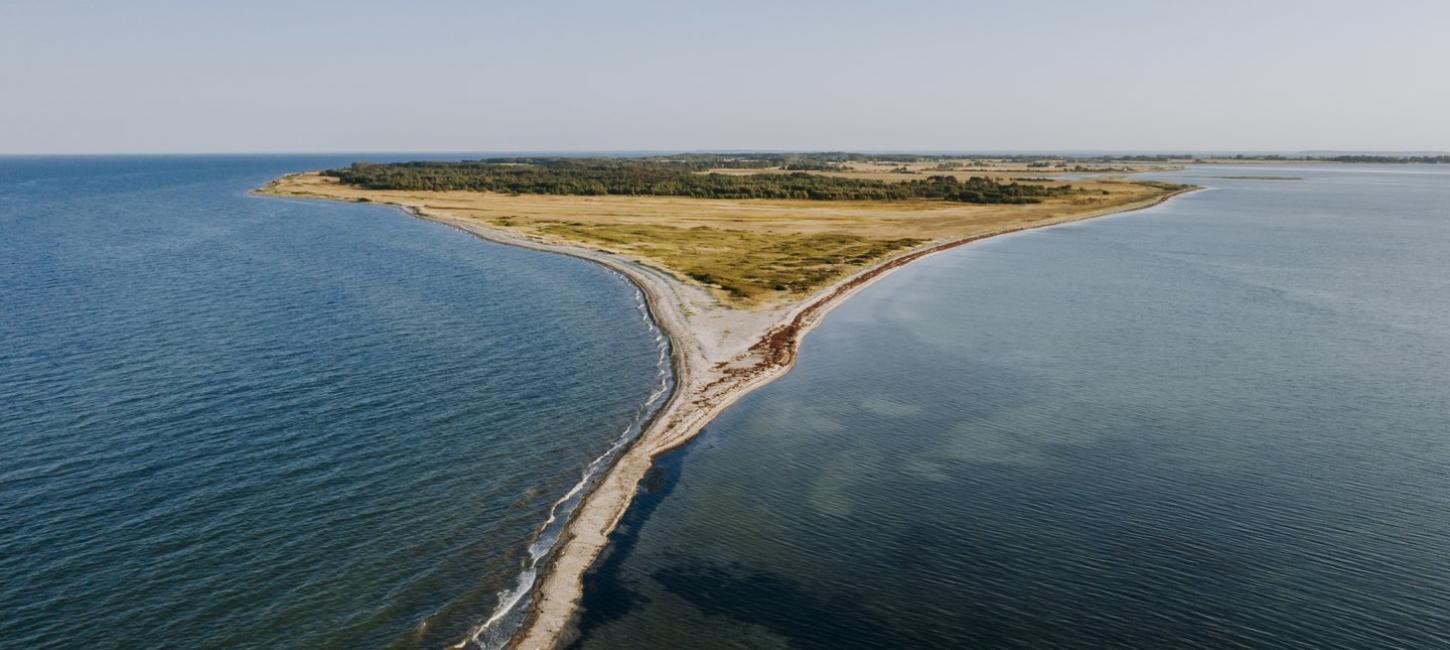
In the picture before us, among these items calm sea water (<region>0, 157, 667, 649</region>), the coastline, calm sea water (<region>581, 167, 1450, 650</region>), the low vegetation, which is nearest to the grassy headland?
the low vegetation

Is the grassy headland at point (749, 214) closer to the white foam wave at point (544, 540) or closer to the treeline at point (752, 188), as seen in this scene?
the treeline at point (752, 188)

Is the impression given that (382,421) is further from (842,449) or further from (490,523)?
(842,449)

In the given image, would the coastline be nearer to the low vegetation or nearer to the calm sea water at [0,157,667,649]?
the calm sea water at [0,157,667,649]

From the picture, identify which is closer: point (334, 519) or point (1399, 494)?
point (334, 519)

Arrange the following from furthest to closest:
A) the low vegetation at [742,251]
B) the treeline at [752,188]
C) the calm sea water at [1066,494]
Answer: the treeline at [752,188], the low vegetation at [742,251], the calm sea water at [1066,494]

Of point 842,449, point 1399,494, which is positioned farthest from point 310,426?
point 1399,494

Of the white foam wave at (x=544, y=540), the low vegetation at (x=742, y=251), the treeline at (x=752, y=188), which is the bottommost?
the white foam wave at (x=544, y=540)

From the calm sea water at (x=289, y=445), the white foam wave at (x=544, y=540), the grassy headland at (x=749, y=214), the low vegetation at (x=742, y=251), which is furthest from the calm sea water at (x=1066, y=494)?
the grassy headland at (x=749, y=214)

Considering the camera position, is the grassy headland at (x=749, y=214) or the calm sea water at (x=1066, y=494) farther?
the grassy headland at (x=749, y=214)
